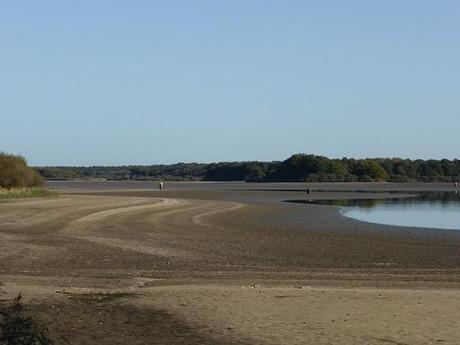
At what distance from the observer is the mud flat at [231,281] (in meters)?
9.30

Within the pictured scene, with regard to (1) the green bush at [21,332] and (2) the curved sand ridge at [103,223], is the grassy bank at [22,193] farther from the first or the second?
(1) the green bush at [21,332]

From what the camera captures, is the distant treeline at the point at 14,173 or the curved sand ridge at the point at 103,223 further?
the distant treeline at the point at 14,173

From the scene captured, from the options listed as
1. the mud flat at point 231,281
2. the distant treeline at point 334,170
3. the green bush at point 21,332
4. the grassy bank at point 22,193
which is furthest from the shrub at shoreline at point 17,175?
the distant treeline at point 334,170

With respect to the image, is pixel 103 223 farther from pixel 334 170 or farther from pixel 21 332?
pixel 334 170

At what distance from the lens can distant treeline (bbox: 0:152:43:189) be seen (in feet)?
175

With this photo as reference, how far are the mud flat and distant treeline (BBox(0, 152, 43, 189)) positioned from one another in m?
23.7

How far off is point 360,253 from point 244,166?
131 metres

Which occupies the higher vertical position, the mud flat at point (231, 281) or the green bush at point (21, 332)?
the green bush at point (21, 332)

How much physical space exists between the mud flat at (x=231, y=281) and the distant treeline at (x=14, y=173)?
23694 millimetres

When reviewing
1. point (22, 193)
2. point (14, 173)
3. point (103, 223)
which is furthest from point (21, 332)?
point (14, 173)

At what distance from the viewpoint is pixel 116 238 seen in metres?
23.9

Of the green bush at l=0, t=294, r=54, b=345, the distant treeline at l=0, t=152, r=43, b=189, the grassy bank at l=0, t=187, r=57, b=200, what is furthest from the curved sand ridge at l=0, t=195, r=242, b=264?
the distant treeline at l=0, t=152, r=43, b=189

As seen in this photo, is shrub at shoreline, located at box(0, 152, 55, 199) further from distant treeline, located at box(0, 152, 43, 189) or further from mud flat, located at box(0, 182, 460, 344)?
mud flat, located at box(0, 182, 460, 344)

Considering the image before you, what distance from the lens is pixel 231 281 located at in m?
14.5
